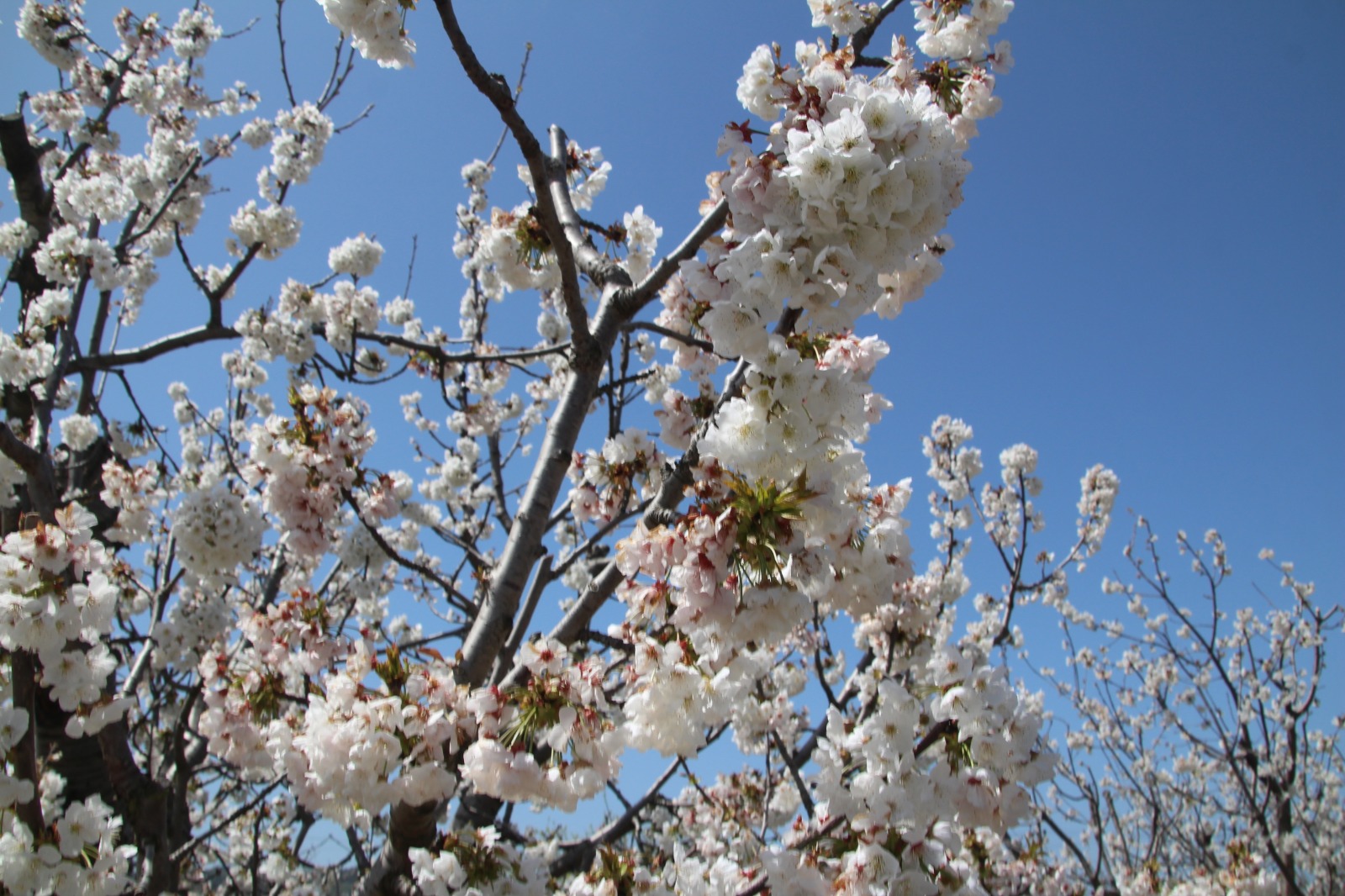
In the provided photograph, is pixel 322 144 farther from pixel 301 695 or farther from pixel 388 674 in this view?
pixel 388 674

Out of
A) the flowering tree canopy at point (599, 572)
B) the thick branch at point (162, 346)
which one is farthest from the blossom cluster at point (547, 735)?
the thick branch at point (162, 346)

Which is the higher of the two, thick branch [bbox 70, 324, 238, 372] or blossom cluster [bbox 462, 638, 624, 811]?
thick branch [bbox 70, 324, 238, 372]

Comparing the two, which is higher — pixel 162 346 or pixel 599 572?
pixel 162 346

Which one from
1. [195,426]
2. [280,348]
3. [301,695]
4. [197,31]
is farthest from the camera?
[195,426]

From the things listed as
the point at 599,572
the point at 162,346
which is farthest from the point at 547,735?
the point at 162,346

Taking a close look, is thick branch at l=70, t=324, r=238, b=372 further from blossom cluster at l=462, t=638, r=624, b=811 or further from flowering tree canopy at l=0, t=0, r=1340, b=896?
blossom cluster at l=462, t=638, r=624, b=811

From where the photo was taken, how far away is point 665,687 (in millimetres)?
1773

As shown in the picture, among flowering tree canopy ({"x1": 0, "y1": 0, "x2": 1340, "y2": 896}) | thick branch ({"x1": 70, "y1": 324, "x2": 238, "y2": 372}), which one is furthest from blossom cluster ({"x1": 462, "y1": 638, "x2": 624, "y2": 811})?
thick branch ({"x1": 70, "y1": 324, "x2": 238, "y2": 372})

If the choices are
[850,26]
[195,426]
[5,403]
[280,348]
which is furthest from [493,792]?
[195,426]

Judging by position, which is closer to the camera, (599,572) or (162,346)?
(599,572)

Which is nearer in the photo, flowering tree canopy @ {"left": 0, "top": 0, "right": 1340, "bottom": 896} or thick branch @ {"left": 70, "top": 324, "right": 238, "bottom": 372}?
flowering tree canopy @ {"left": 0, "top": 0, "right": 1340, "bottom": 896}

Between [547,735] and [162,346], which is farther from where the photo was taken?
[162,346]

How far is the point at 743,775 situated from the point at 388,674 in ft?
16.8

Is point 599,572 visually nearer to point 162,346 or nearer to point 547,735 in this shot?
point 547,735
